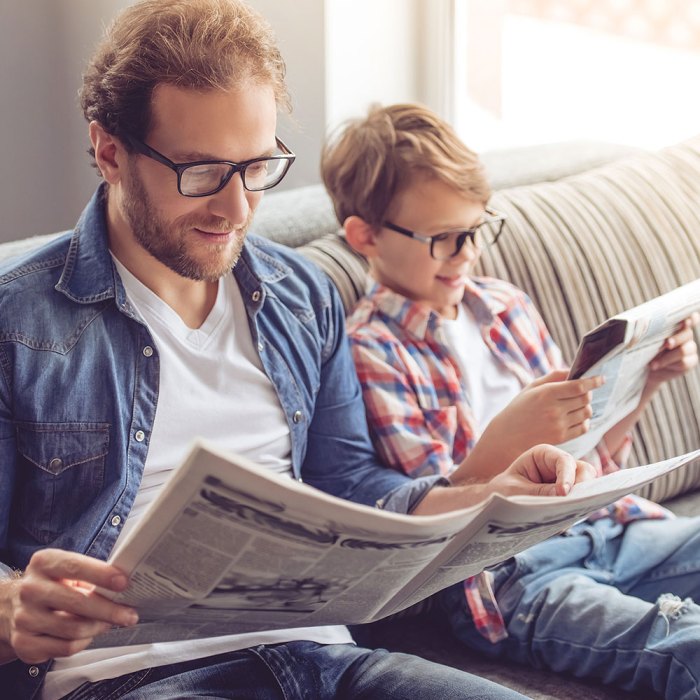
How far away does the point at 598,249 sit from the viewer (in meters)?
2.02

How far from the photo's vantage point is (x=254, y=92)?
4.07 ft

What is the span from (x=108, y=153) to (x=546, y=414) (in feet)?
2.18

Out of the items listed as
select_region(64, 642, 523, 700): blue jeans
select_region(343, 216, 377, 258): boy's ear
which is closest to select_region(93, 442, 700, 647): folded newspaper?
select_region(64, 642, 523, 700): blue jeans

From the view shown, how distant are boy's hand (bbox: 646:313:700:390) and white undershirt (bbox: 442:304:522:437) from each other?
217 mm

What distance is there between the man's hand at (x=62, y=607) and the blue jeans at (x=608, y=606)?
756mm

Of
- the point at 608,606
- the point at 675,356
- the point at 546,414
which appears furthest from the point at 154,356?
the point at 675,356

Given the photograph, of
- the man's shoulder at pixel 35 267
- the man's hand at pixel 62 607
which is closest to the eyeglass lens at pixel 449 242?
the man's shoulder at pixel 35 267

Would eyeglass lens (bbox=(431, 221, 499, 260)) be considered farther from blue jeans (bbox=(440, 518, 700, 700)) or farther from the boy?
blue jeans (bbox=(440, 518, 700, 700))

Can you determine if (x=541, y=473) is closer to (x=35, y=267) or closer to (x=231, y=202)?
(x=231, y=202)

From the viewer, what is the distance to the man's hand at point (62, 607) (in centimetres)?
88

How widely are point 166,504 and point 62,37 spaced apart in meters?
1.86

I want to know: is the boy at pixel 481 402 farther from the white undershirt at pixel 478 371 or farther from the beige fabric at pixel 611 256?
the beige fabric at pixel 611 256

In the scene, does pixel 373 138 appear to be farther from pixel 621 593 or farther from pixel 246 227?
pixel 621 593

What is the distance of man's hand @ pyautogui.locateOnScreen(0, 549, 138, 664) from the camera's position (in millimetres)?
877
